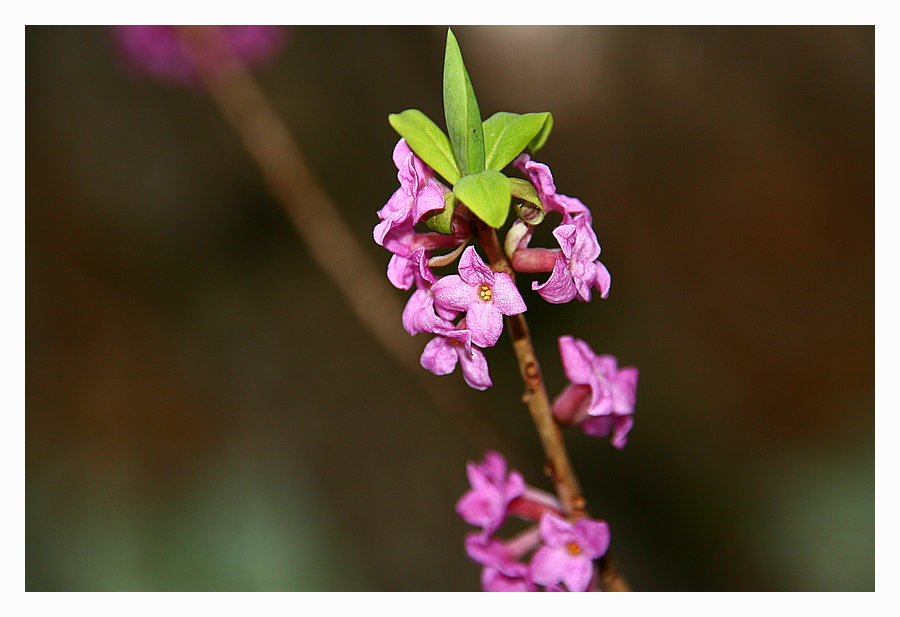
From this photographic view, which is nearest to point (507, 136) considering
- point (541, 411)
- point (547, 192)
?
point (547, 192)

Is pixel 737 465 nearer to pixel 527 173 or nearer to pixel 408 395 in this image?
pixel 408 395

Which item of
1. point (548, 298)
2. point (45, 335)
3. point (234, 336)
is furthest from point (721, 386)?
point (45, 335)

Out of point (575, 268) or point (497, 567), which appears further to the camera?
point (497, 567)

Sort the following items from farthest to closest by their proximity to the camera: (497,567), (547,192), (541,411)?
(497,567) < (541,411) < (547,192)

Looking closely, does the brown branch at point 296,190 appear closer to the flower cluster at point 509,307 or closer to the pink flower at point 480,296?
the flower cluster at point 509,307

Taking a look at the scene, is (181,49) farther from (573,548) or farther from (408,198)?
(573,548)

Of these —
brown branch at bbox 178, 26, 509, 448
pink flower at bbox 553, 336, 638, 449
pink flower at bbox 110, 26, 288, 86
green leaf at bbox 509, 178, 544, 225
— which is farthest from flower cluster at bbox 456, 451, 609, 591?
pink flower at bbox 110, 26, 288, 86

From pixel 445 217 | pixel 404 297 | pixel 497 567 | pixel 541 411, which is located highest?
pixel 445 217
